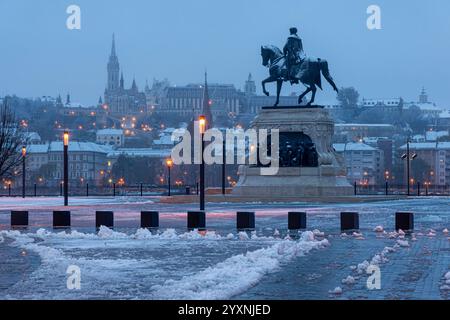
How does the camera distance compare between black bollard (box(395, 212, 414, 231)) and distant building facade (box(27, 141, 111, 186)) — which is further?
distant building facade (box(27, 141, 111, 186))

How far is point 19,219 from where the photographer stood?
2952 centimetres

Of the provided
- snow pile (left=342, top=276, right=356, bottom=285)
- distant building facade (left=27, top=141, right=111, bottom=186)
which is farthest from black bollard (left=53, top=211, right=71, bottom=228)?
distant building facade (left=27, top=141, right=111, bottom=186)

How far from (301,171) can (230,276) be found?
3621 cm

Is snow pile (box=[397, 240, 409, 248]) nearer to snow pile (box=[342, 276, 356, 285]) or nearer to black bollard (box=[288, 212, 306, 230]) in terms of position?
black bollard (box=[288, 212, 306, 230])

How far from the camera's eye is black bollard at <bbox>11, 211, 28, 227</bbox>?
2942cm

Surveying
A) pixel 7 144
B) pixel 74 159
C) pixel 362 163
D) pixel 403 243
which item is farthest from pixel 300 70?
pixel 74 159

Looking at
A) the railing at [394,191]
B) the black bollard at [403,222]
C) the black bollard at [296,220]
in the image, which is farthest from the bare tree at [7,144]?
the railing at [394,191]

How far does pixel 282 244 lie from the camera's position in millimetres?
20125

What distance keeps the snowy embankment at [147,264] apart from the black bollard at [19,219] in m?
3.99

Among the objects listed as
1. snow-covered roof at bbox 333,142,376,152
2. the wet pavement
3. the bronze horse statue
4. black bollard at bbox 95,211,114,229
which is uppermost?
the bronze horse statue

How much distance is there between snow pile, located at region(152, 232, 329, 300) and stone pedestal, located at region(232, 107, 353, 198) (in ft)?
101

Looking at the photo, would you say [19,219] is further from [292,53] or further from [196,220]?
[292,53]
